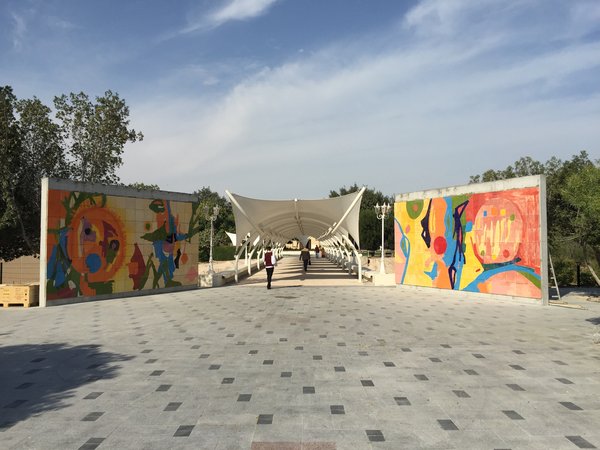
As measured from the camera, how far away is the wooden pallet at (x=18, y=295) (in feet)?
45.0

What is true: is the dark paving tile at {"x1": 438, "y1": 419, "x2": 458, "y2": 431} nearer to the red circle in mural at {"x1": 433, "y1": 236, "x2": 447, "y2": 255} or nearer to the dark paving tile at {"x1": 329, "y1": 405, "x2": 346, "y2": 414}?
the dark paving tile at {"x1": 329, "y1": 405, "x2": 346, "y2": 414}

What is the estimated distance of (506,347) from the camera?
27.2ft

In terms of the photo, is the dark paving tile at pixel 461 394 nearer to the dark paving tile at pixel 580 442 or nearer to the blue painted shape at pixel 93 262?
the dark paving tile at pixel 580 442

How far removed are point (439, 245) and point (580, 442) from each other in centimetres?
1340

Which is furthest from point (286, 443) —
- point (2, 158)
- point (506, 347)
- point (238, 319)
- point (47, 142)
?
point (47, 142)

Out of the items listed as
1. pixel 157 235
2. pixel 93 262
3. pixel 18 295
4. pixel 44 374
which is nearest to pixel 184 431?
pixel 44 374

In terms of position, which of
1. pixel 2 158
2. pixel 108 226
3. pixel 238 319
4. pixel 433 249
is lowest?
pixel 238 319

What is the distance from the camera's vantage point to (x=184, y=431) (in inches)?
181

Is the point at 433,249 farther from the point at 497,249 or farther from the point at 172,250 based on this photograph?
the point at 172,250

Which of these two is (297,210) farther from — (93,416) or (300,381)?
(93,416)

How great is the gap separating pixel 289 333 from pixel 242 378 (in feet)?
10.6

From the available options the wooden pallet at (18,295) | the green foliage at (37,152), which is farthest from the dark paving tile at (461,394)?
the green foliage at (37,152)

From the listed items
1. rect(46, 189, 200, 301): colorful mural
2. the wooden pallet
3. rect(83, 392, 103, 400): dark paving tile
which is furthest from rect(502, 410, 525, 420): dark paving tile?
the wooden pallet

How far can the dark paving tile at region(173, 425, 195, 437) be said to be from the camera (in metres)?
4.51
